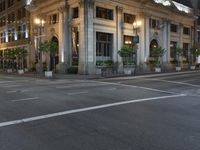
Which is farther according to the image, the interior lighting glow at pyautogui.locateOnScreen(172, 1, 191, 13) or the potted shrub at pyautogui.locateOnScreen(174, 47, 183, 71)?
the interior lighting glow at pyautogui.locateOnScreen(172, 1, 191, 13)

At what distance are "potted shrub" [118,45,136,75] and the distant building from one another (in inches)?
50.9

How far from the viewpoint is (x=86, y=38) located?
41.4 meters

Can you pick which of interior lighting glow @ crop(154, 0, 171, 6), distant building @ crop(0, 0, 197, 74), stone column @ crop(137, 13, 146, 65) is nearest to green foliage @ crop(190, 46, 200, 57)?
distant building @ crop(0, 0, 197, 74)

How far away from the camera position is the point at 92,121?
923 cm

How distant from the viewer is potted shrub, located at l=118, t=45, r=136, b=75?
42.8m

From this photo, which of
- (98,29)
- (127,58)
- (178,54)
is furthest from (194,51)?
(98,29)

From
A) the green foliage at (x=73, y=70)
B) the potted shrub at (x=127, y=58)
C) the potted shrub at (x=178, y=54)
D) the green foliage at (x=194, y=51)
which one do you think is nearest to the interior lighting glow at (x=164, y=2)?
the potted shrub at (x=178, y=54)

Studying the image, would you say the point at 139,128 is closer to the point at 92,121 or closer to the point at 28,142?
the point at 92,121

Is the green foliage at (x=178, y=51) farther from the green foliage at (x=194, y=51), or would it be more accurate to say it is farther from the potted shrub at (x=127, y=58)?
the potted shrub at (x=127, y=58)

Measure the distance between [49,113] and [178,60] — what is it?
53411 millimetres

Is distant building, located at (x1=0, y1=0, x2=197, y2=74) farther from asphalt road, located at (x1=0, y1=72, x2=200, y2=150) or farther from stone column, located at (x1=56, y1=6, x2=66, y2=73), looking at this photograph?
asphalt road, located at (x1=0, y1=72, x2=200, y2=150)

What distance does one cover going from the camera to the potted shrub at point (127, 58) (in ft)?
140

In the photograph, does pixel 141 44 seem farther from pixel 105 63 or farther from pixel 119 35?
pixel 105 63

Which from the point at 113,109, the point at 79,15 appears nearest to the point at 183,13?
the point at 79,15
